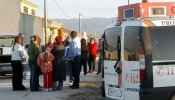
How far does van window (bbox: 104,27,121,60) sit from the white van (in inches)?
10.9

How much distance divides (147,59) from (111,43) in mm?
1524

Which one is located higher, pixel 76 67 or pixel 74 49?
pixel 74 49

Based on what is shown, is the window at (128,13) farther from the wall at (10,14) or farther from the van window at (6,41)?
the wall at (10,14)

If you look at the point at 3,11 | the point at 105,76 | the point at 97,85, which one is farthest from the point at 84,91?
the point at 3,11

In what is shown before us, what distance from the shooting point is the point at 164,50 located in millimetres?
8992

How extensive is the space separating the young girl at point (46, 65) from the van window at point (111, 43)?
394 cm

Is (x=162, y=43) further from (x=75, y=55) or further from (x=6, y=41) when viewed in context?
(x=6, y=41)

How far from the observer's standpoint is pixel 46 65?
14.2 metres

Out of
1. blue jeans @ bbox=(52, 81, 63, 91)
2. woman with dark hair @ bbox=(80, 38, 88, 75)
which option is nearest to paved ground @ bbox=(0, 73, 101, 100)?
blue jeans @ bbox=(52, 81, 63, 91)

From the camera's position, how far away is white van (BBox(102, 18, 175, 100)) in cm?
884

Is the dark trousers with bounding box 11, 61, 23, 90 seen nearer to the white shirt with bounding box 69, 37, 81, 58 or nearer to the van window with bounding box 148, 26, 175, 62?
the white shirt with bounding box 69, 37, 81, 58

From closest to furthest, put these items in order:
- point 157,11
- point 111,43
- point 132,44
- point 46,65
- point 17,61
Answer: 1. point 132,44
2. point 157,11
3. point 111,43
4. point 46,65
5. point 17,61

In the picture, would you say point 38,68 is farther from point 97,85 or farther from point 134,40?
point 134,40

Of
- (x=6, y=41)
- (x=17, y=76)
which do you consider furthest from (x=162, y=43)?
(x=6, y=41)
